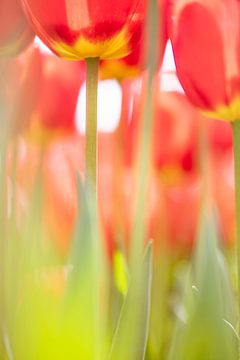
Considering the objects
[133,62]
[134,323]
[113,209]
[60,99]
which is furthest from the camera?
[60,99]

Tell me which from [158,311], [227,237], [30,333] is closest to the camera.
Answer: [30,333]

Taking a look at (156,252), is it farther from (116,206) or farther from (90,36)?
(90,36)

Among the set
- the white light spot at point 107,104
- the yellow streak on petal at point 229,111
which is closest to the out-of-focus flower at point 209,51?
the yellow streak on petal at point 229,111

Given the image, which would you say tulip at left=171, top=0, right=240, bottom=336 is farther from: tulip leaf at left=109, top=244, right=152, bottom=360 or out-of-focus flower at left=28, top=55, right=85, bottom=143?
out-of-focus flower at left=28, top=55, right=85, bottom=143

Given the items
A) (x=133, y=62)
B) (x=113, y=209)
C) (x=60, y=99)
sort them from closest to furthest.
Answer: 1. (x=133, y=62)
2. (x=113, y=209)
3. (x=60, y=99)

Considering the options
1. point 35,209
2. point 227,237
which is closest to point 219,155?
point 227,237

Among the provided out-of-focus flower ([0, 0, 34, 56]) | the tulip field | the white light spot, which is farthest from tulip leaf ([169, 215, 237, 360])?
the white light spot

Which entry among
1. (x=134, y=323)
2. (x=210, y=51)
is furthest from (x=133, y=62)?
(x=134, y=323)

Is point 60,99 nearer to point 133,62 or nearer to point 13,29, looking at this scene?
point 133,62
